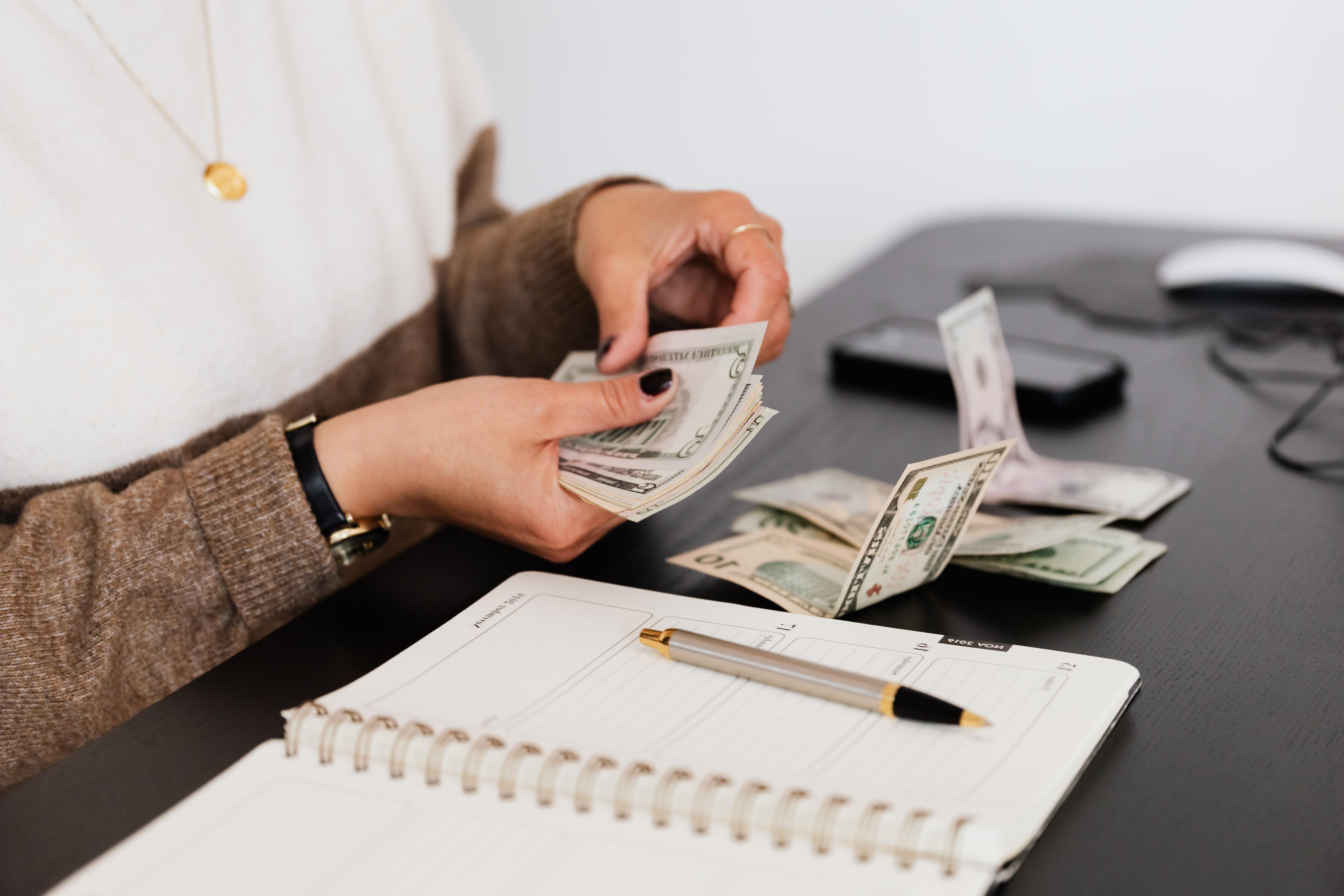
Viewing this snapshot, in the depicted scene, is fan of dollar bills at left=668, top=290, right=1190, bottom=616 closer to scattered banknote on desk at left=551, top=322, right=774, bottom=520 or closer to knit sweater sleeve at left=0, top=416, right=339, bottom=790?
scattered banknote on desk at left=551, top=322, right=774, bottom=520

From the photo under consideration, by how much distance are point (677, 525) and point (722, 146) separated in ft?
7.31

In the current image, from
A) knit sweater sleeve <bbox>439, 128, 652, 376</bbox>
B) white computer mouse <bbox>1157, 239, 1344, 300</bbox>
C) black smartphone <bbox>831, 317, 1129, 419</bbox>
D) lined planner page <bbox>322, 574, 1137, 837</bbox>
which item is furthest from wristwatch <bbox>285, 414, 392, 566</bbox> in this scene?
white computer mouse <bbox>1157, 239, 1344, 300</bbox>

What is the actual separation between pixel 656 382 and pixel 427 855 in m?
0.35

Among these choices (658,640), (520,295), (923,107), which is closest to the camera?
(658,640)

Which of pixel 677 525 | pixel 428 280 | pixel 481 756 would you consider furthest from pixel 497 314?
pixel 481 756

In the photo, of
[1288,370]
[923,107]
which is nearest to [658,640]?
[1288,370]

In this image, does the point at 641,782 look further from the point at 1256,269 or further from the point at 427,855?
the point at 1256,269

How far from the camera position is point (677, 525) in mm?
754

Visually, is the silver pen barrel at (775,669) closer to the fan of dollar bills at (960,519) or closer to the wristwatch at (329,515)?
the fan of dollar bills at (960,519)

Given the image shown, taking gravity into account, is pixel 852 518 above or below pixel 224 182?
below

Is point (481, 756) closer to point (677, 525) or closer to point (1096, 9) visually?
point (677, 525)

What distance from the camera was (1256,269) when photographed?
1.11m

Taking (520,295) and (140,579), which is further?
(520,295)

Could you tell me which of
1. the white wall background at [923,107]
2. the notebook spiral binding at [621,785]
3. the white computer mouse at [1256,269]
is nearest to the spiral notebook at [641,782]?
the notebook spiral binding at [621,785]
